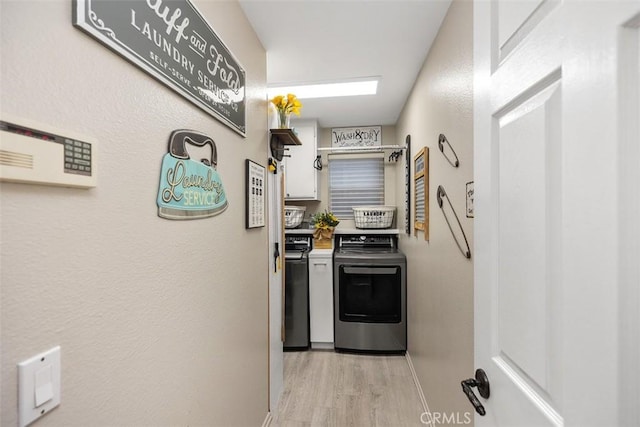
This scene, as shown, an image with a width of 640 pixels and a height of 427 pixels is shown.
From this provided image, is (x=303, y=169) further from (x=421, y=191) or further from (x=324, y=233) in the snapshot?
(x=421, y=191)

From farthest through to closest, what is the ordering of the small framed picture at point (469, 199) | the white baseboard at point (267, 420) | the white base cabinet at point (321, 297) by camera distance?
the white base cabinet at point (321, 297) < the white baseboard at point (267, 420) < the small framed picture at point (469, 199)

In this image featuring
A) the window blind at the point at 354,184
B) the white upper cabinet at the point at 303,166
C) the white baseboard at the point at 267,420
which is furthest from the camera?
the window blind at the point at 354,184

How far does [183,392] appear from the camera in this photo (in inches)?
37.9

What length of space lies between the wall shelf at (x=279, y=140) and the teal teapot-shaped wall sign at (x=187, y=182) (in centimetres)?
84

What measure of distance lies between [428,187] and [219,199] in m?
1.44

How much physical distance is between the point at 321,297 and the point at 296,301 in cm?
26

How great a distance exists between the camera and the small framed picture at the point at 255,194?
1.54m

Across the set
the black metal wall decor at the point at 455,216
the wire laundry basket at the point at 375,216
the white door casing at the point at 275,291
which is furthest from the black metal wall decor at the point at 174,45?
the wire laundry basket at the point at 375,216

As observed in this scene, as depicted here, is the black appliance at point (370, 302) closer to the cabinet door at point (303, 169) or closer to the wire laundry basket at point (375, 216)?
the wire laundry basket at point (375, 216)

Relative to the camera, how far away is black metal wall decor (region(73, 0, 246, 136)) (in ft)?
2.13

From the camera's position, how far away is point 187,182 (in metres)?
0.97

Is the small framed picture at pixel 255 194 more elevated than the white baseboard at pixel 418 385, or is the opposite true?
the small framed picture at pixel 255 194

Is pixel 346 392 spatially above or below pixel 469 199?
below

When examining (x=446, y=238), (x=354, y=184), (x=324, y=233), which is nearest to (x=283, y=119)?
(x=446, y=238)
